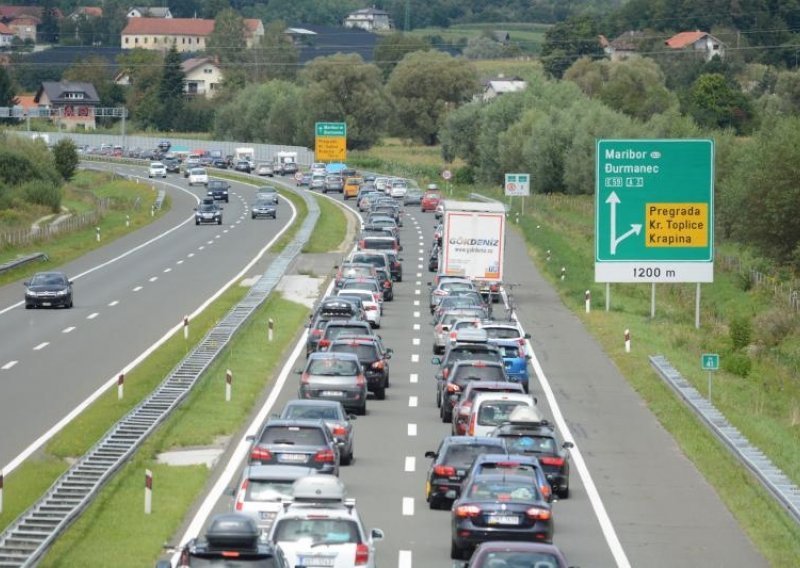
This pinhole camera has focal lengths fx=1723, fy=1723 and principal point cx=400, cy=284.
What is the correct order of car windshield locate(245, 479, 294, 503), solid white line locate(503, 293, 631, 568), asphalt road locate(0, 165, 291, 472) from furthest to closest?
asphalt road locate(0, 165, 291, 472), solid white line locate(503, 293, 631, 568), car windshield locate(245, 479, 294, 503)

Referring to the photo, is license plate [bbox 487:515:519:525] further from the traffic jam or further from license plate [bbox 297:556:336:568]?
license plate [bbox 297:556:336:568]

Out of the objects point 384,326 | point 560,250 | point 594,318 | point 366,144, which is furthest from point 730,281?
point 366,144

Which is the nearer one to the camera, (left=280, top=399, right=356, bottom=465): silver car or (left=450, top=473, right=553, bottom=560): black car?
(left=450, top=473, right=553, bottom=560): black car

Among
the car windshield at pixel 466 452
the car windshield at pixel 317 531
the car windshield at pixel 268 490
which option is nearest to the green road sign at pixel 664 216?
the car windshield at pixel 466 452

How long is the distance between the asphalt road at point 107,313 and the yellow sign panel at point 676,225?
1442 cm

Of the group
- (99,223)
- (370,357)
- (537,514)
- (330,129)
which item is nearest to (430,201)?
(99,223)

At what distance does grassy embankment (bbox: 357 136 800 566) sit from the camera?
27623 mm

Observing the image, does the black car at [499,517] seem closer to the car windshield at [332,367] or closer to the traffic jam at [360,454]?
the traffic jam at [360,454]

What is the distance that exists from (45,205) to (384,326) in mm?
57929

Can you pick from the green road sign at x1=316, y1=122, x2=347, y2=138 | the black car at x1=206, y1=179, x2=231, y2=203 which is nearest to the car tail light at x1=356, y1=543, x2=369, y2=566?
the black car at x1=206, y1=179, x2=231, y2=203

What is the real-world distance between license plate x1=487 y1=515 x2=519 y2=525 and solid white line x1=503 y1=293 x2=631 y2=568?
1.68 meters

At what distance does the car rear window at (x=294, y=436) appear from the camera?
26.3m

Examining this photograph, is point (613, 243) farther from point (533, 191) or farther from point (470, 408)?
point (533, 191)

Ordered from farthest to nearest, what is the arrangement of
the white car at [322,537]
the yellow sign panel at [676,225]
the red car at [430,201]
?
the red car at [430,201], the yellow sign panel at [676,225], the white car at [322,537]
